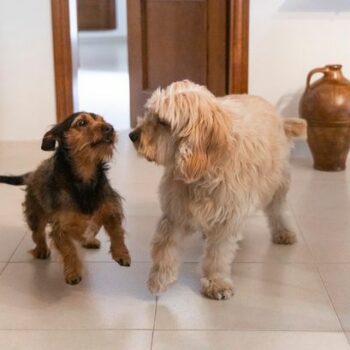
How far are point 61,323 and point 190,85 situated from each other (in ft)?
2.90

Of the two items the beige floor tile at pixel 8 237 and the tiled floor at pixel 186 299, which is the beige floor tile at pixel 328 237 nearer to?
the tiled floor at pixel 186 299

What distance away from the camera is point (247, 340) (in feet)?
6.63

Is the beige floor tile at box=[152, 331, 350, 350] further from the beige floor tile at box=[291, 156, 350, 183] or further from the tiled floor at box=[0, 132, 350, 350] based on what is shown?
the beige floor tile at box=[291, 156, 350, 183]

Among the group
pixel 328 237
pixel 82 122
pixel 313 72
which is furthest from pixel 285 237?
pixel 313 72

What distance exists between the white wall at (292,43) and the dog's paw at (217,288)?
2.02 metres

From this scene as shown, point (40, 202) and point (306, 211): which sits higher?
point (40, 202)

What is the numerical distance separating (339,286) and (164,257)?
0.66 m

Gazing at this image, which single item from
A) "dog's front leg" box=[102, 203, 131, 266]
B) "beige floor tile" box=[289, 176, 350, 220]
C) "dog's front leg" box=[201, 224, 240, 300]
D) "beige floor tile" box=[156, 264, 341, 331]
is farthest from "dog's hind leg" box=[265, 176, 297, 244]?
"dog's front leg" box=[102, 203, 131, 266]

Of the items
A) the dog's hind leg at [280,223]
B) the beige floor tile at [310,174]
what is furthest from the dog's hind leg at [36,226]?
the beige floor tile at [310,174]

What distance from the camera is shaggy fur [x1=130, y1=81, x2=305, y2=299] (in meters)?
2.00

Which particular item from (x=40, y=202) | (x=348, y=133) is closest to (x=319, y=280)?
(x=40, y=202)

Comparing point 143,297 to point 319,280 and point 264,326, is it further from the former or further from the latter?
point 319,280

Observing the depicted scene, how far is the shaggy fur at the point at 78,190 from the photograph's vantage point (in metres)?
2.16

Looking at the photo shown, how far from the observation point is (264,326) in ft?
6.89
